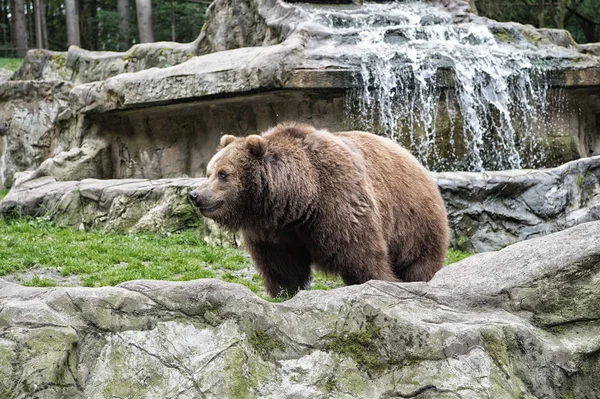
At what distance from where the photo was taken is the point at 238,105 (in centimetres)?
1232

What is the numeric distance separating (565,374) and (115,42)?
26.9 meters

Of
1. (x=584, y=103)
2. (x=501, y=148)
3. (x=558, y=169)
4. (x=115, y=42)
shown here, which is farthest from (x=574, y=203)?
(x=115, y=42)

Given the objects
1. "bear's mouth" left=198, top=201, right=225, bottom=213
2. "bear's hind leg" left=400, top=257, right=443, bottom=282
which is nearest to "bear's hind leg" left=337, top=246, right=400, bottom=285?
"bear's hind leg" left=400, top=257, right=443, bottom=282

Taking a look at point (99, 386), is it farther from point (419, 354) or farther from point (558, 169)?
point (558, 169)

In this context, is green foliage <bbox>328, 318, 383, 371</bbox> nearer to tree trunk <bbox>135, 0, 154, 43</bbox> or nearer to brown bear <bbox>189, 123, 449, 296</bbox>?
brown bear <bbox>189, 123, 449, 296</bbox>

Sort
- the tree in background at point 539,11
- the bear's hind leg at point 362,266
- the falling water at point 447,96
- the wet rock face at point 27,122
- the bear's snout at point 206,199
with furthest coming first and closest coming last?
the tree in background at point 539,11 → the wet rock face at point 27,122 → the falling water at point 447,96 → the bear's snout at point 206,199 → the bear's hind leg at point 362,266

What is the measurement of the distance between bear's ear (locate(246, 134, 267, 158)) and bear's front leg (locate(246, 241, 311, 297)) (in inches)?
29.9

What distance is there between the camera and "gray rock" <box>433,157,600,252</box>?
386 inches

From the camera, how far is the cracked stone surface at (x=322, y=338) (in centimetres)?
366

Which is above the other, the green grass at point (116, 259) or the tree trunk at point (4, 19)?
the tree trunk at point (4, 19)

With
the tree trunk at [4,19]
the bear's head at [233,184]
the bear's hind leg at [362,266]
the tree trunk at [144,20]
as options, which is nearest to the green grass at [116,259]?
the bear's head at [233,184]

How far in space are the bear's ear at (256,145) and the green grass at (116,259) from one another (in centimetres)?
137

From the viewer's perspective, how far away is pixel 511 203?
391 inches

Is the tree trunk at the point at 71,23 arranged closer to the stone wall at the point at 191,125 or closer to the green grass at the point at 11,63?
the green grass at the point at 11,63
